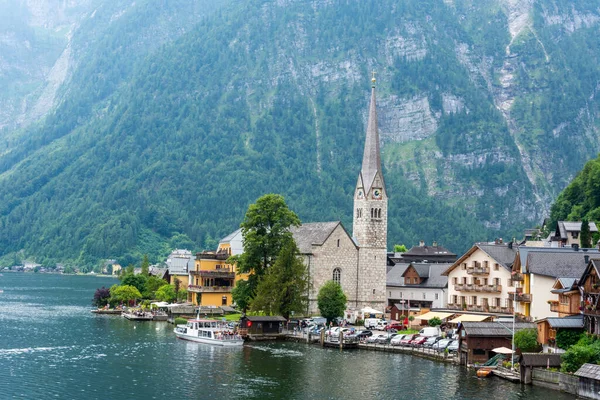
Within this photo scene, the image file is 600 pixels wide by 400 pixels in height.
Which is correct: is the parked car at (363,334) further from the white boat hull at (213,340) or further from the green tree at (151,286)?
the green tree at (151,286)

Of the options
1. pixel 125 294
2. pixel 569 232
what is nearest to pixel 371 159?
pixel 569 232

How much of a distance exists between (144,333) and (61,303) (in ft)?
208

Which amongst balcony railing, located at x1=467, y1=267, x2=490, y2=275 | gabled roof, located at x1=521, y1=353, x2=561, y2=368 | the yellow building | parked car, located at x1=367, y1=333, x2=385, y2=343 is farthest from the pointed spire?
gabled roof, located at x1=521, y1=353, x2=561, y2=368

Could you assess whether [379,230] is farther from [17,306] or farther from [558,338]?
[17,306]

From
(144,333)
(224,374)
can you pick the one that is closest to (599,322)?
(224,374)

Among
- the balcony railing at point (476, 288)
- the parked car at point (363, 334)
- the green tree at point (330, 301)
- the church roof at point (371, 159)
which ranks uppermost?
the church roof at point (371, 159)

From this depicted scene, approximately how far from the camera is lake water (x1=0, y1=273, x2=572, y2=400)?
68.4 metres

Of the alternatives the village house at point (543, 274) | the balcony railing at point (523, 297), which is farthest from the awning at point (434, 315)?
the balcony railing at point (523, 297)

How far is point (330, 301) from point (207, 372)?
39549 millimetres

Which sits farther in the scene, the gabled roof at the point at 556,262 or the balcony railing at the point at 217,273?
the balcony railing at the point at 217,273

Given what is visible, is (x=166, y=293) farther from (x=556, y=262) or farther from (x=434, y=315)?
(x=556, y=262)

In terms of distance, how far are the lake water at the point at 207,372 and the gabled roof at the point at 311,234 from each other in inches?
952

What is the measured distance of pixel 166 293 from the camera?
490 feet

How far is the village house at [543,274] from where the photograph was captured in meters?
87.1
